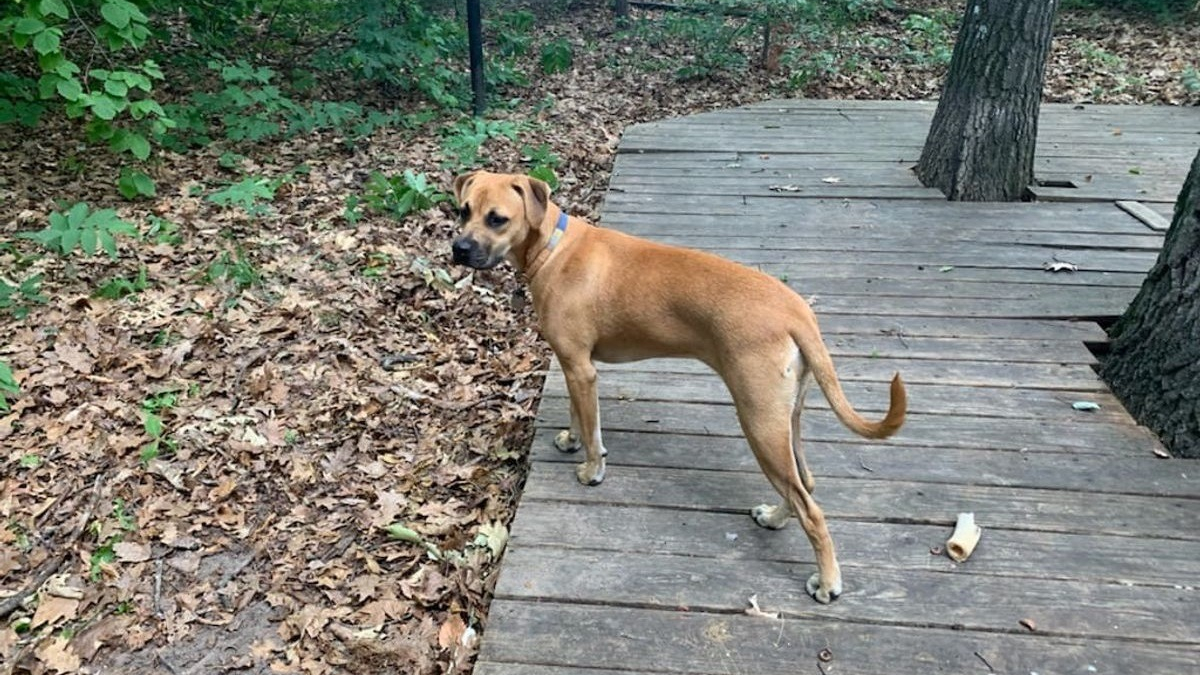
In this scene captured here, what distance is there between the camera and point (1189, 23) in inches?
456

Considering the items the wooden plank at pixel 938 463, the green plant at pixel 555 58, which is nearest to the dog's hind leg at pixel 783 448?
the wooden plank at pixel 938 463

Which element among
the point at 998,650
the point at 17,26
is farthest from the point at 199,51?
the point at 998,650

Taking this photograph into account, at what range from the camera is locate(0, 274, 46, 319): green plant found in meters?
4.60

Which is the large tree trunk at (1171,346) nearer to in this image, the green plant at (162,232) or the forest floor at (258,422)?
the forest floor at (258,422)

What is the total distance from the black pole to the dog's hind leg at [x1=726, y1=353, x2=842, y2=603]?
646cm

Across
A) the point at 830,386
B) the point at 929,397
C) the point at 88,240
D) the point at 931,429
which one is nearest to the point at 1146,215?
the point at 929,397

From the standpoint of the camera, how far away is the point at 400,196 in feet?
20.1

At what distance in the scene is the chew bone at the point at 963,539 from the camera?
276 cm

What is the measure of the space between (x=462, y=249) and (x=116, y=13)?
134 inches

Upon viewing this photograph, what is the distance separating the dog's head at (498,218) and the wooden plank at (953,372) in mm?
1084

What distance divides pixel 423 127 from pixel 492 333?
13.9 ft

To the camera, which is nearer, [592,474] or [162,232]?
[592,474]

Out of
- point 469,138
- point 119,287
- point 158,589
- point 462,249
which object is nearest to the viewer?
point 158,589

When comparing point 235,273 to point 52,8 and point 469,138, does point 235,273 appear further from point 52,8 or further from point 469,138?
point 469,138
